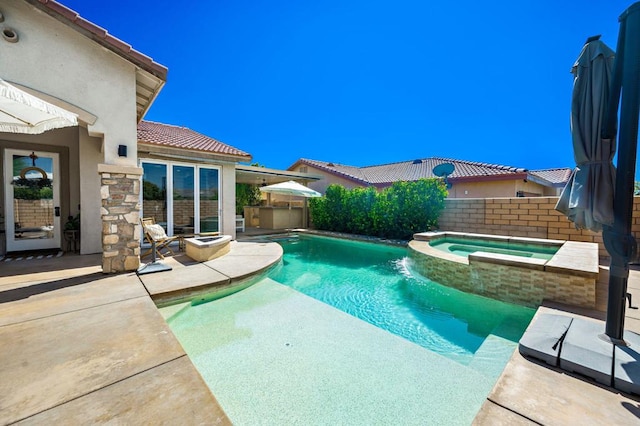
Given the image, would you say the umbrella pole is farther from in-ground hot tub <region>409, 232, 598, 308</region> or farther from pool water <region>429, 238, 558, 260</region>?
pool water <region>429, 238, 558, 260</region>

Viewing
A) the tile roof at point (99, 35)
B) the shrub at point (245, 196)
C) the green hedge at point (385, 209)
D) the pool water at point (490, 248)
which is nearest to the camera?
the tile roof at point (99, 35)

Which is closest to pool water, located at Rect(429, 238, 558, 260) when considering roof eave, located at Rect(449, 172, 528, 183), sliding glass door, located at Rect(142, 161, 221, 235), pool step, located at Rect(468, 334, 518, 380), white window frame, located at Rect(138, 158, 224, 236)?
pool step, located at Rect(468, 334, 518, 380)

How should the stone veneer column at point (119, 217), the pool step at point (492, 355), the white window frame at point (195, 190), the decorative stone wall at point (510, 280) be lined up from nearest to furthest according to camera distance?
the pool step at point (492, 355)
the decorative stone wall at point (510, 280)
the stone veneer column at point (119, 217)
the white window frame at point (195, 190)

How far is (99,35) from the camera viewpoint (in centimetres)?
494

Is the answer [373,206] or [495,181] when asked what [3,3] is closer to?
[373,206]

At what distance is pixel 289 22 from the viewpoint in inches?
564

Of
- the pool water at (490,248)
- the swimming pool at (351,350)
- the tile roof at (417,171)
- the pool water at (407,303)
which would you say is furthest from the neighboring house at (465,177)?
the swimming pool at (351,350)

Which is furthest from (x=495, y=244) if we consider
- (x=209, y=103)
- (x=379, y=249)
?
(x=209, y=103)

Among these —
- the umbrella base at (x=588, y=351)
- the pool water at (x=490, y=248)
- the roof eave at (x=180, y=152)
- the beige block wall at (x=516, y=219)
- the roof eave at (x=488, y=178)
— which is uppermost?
the roof eave at (x=488, y=178)

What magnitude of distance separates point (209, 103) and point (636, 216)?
36552mm

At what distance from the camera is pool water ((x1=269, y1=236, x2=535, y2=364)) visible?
13.1 ft

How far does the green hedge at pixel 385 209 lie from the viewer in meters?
11.0

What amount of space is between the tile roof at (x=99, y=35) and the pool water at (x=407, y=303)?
5435 millimetres

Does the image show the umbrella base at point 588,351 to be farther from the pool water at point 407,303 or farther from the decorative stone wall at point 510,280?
the decorative stone wall at point 510,280
